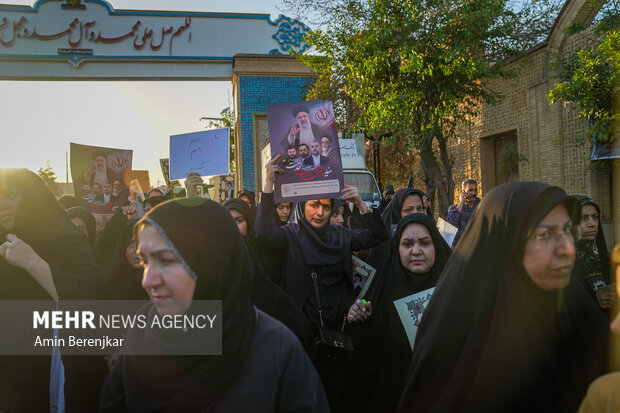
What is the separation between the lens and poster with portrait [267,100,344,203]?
3.34 meters

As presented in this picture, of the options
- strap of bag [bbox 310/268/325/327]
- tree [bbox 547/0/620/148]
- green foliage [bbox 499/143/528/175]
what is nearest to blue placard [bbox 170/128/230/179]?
strap of bag [bbox 310/268/325/327]

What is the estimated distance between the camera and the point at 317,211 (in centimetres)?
343

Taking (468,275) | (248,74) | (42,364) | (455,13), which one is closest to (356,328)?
(468,275)

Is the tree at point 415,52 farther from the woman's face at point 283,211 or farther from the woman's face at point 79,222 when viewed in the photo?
the woman's face at point 79,222

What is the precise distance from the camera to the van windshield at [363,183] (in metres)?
10.1

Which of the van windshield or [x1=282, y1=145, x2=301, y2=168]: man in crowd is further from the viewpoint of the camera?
the van windshield

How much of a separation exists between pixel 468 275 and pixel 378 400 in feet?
4.95

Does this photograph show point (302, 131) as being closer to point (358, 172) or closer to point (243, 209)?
point (243, 209)

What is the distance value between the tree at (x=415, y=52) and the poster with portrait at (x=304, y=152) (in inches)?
264

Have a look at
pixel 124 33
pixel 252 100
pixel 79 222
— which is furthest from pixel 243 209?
pixel 124 33

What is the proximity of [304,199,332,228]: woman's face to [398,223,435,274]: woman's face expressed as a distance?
0.76m

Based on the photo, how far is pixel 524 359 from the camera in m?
1.57

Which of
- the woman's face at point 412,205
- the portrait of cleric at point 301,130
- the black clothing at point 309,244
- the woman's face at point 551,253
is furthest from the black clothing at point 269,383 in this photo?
the woman's face at point 412,205

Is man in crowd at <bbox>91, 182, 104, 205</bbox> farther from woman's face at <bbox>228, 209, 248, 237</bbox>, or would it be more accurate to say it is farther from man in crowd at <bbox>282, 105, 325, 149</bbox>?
man in crowd at <bbox>282, 105, 325, 149</bbox>
